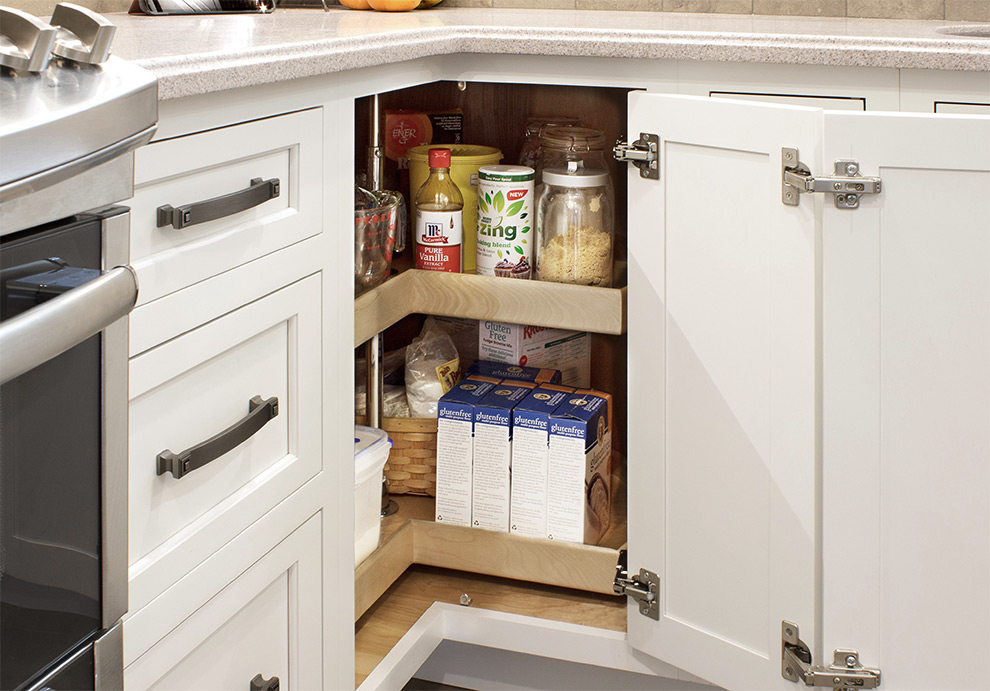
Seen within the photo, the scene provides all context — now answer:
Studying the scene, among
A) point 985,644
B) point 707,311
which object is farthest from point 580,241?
point 985,644

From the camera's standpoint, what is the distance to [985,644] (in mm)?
1234

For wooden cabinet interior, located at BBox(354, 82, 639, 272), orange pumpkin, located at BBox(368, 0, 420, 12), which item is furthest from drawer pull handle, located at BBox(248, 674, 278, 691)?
orange pumpkin, located at BBox(368, 0, 420, 12)

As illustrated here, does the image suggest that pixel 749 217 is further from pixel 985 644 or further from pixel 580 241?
pixel 985 644

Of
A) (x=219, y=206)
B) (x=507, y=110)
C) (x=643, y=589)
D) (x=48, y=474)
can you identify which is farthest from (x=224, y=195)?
(x=507, y=110)

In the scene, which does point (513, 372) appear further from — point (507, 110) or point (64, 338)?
point (64, 338)

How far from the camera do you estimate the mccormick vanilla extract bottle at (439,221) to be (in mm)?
1604

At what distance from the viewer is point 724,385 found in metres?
1.35

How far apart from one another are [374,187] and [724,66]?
1.93 ft

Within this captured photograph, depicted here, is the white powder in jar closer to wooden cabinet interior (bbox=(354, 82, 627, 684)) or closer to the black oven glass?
wooden cabinet interior (bbox=(354, 82, 627, 684))

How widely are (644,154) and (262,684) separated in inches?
32.6

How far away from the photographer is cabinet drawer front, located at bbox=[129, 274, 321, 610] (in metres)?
0.90

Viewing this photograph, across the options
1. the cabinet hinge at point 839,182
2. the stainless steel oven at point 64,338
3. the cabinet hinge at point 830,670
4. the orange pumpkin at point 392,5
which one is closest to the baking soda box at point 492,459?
the cabinet hinge at point 830,670

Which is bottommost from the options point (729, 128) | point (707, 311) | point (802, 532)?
point (802, 532)

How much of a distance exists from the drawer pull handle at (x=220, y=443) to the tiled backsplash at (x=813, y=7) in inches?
37.5
